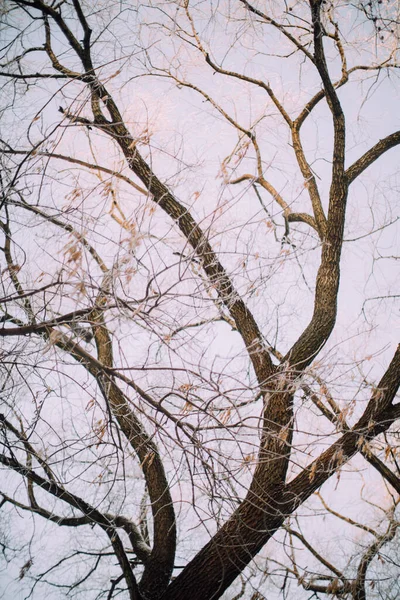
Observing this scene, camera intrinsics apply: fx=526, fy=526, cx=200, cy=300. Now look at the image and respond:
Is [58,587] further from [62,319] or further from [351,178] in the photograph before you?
[351,178]

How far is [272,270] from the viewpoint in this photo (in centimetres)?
180

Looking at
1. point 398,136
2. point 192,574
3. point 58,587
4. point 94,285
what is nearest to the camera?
point 94,285

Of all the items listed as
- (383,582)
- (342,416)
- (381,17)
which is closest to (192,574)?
(342,416)

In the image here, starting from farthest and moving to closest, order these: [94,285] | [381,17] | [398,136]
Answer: [398,136] → [381,17] → [94,285]

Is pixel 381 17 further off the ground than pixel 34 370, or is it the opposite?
pixel 381 17

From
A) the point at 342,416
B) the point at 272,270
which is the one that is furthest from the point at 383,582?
the point at 272,270

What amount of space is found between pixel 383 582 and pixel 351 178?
8.53ft

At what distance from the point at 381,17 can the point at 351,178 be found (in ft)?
3.09

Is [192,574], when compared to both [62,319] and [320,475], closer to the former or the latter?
[320,475]

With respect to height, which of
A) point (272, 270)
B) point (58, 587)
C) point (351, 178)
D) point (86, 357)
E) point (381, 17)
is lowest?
point (58, 587)

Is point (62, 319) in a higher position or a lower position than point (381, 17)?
lower

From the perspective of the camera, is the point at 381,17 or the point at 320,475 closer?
the point at 320,475

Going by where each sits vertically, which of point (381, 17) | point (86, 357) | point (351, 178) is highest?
point (381, 17)

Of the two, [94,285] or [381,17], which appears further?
[381,17]
